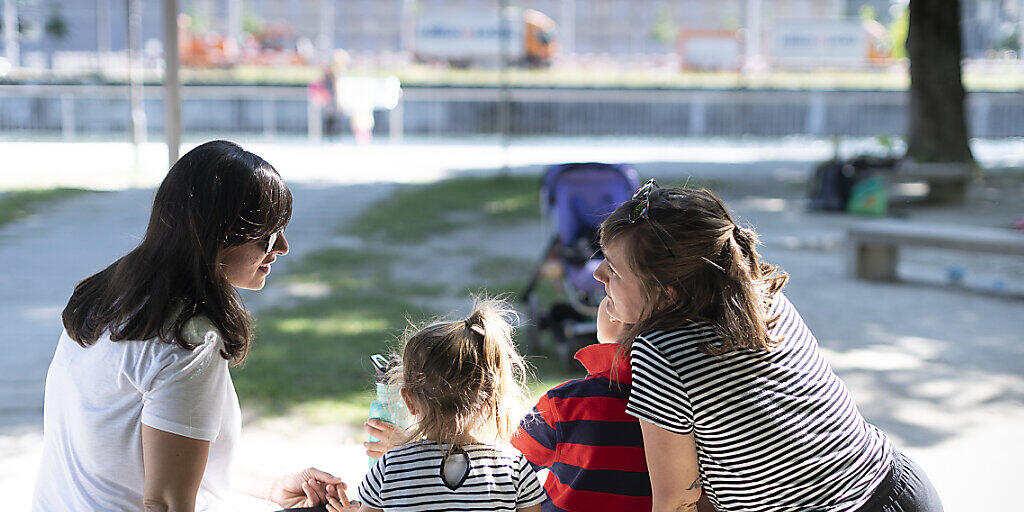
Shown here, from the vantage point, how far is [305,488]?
216 cm

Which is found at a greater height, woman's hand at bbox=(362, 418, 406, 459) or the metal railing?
the metal railing

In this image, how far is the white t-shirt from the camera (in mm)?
1666

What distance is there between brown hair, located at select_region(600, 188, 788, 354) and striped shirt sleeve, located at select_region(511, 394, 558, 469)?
285mm

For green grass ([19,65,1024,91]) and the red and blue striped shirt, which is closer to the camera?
the red and blue striped shirt

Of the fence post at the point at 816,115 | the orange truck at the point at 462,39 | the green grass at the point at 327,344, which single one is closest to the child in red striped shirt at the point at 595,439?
the green grass at the point at 327,344

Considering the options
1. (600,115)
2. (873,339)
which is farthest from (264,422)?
(600,115)

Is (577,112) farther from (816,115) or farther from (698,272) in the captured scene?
(698,272)

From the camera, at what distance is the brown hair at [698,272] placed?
181cm

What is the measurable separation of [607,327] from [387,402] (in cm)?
51

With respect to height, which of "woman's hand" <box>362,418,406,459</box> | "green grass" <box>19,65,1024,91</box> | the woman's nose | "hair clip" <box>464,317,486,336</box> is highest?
"green grass" <box>19,65,1024,91</box>

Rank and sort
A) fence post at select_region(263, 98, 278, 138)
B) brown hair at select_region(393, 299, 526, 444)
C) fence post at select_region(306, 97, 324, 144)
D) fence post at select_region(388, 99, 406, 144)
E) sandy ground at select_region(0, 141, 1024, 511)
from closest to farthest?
brown hair at select_region(393, 299, 526, 444) → sandy ground at select_region(0, 141, 1024, 511) → fence post at select_region(306, 97, 324, 144) → fence post at select_region(263, 98, 278, 138) → fence post at select_region(388, 99, 406, 144)

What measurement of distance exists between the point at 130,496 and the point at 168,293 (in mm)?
407

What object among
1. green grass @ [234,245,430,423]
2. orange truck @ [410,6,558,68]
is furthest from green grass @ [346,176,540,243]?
orange truck @ [410,6,558,68]

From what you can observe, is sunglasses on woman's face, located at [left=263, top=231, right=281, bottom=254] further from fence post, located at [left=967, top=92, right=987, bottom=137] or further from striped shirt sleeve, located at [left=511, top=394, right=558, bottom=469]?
fence post, located at [left=967, top=92, right=987, bottom=137]
